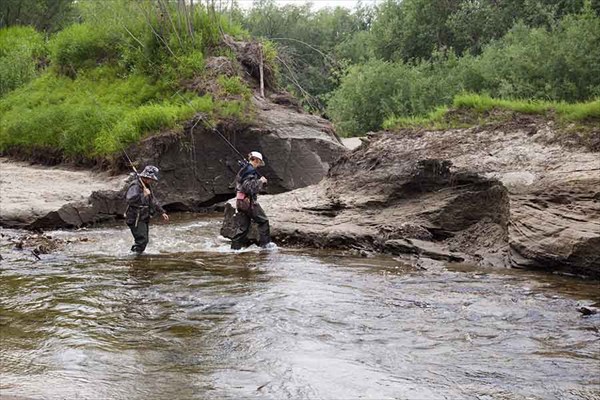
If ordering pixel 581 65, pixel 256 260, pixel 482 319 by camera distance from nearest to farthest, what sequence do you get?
1. pixel 482 319
2. pixel 256 260
3. pixel 581 65

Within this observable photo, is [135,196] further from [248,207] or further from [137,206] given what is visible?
[248,207]

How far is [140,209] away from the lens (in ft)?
35.0

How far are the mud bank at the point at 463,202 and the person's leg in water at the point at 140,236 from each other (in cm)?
175

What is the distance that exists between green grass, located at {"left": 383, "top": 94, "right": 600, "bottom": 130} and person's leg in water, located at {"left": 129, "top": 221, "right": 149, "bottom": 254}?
5.43 meters

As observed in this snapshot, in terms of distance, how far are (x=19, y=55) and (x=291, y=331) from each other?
20373mm

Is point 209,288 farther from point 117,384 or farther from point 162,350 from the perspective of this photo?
point 117,384

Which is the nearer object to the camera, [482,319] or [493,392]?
[493,392]

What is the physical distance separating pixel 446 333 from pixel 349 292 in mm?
1892

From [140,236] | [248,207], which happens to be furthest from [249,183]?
[140,236]

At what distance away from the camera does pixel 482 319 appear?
670cm

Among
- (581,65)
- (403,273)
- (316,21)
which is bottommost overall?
(403,273)

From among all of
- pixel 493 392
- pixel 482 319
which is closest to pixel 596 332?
pixel 482 319

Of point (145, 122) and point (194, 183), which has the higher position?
point (145, 122)

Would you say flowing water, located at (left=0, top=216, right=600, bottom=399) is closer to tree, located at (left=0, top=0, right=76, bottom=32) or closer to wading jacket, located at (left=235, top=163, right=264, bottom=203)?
wading jacket, located at (left=235, top=163, right=264, bottom=203)
